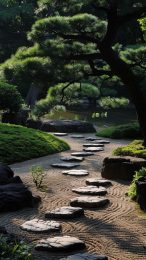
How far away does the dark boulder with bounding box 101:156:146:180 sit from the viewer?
10.1 m

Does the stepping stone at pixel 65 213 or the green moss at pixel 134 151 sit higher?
the green moss at pixel 134 151

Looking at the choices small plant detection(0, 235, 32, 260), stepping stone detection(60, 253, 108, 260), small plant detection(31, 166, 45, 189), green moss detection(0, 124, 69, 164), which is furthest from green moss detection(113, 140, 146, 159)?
small plant detection(0, 235, 32, 260)

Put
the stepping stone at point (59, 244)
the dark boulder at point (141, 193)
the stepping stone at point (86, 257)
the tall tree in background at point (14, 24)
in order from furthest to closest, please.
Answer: the tall tree in background at point (14, 24) → the dark boulder at point (141, 193) → the stepping stone at point (59, 244) → the stepping stone at point (86, 257)

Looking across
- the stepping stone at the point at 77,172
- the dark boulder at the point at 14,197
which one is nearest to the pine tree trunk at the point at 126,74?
the stepping stone at the point at 77,172

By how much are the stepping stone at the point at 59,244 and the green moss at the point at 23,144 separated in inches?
244

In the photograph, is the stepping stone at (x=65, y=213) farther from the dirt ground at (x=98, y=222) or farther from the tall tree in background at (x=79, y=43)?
the tall tree in background at (x=79, y=43)

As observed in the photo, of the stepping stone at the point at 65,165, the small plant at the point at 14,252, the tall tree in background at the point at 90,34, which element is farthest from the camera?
the tall tree in background at the point at 90,34

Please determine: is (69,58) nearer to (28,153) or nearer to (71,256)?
(28,153)

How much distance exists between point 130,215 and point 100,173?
11.6ft

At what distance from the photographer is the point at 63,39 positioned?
40.9 feet

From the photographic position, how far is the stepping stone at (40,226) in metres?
6.19

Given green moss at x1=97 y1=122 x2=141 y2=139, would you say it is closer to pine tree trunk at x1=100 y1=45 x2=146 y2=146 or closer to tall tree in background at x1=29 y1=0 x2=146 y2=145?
tall tree in background at x1=29 y1=0 x2=146 y2=145

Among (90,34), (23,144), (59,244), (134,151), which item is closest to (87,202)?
(59,244)

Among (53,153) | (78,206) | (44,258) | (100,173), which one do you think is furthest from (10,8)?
(44,258)
